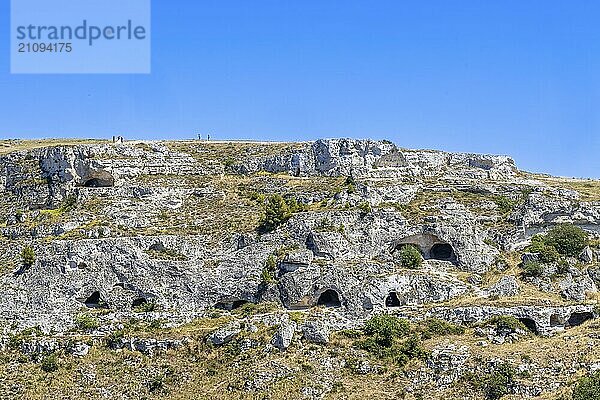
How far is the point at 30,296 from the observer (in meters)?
56.7

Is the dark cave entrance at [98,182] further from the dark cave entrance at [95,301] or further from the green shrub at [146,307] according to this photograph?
the green shrub at [146,307]

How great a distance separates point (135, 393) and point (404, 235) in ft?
77.2

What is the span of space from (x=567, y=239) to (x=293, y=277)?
21.2 m

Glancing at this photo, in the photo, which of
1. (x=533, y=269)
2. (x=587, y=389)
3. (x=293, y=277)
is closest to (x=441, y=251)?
(x=533, y=269)

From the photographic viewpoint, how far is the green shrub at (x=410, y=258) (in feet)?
193

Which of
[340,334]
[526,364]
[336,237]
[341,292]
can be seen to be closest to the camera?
[526,364]

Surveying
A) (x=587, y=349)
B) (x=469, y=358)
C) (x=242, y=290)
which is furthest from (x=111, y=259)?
(x=587, y=349)

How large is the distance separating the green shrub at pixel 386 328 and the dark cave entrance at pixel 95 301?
18.8 m

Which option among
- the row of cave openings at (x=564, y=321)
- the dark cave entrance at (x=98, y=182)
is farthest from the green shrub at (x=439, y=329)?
the dark cave entrance at (x=98, y=182)

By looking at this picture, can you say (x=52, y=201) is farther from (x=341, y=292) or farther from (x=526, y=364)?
(x=526, y=364)

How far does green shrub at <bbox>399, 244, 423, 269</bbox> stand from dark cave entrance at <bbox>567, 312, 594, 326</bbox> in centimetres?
1094

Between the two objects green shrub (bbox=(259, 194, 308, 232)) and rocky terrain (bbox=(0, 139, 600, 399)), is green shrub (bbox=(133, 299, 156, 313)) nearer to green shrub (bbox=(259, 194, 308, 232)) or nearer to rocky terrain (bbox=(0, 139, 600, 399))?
rocky terrain (bbox=(0, 139, 600, 399))

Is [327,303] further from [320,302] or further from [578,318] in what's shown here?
[578,318]

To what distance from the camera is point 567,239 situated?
6203cm
